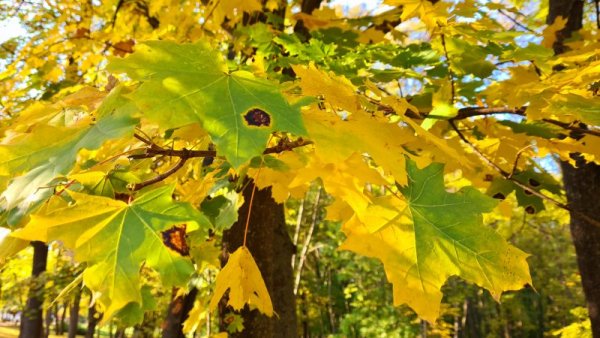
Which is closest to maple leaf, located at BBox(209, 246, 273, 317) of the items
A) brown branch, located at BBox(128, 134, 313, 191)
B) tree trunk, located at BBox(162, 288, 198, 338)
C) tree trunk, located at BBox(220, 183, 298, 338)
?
brown branch, located at BBox(128, 134, 313, 191)

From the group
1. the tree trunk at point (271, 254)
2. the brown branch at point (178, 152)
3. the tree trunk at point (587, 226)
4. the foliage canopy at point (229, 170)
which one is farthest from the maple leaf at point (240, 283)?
the tree trunk at point (587, 226)

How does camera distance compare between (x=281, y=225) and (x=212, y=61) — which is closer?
(x=212, y=61)

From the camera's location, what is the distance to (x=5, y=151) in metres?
0.90

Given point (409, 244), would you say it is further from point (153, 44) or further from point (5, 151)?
point (5, 151)

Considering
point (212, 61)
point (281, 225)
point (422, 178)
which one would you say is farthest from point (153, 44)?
point (281, 225)

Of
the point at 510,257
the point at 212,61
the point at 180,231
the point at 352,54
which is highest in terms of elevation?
the point at 352,54

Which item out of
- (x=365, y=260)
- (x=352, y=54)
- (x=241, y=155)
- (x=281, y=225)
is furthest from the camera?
(x=365, y=260)

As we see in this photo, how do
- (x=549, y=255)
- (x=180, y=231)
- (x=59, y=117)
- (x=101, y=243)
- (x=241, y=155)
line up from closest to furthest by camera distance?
(x=241, y=155) < (x=101, y=243) < (x=180, y=231) < (x=59, y=117) < (x=549, y=255)

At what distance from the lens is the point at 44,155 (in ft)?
2.87

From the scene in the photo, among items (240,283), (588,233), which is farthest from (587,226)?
(240,283)

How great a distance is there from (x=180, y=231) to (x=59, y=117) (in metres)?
0.50

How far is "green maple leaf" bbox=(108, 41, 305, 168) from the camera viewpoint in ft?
2.50

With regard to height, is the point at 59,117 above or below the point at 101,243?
above

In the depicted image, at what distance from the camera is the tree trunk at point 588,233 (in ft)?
9.09
